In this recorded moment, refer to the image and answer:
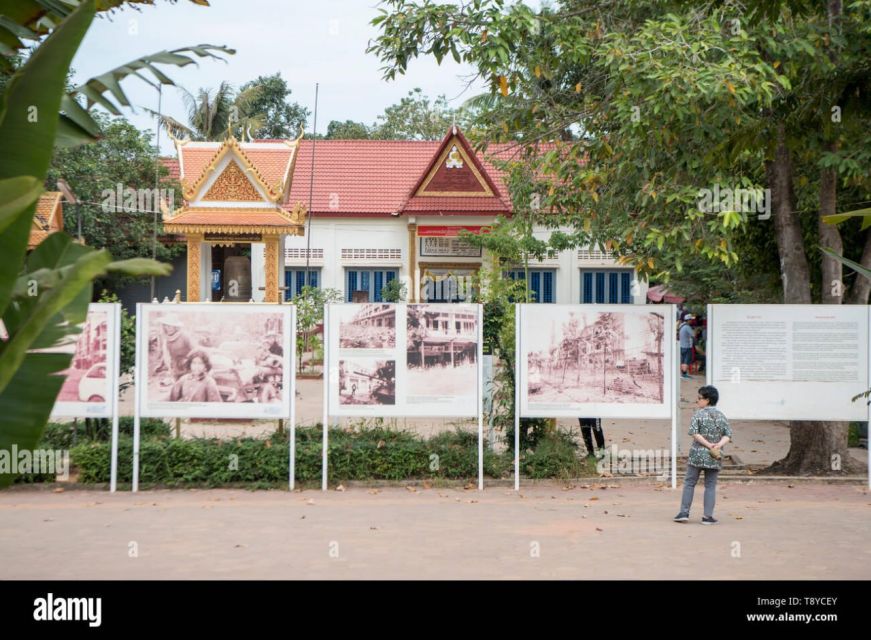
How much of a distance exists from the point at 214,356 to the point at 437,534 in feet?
12.9

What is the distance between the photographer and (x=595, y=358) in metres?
11.7

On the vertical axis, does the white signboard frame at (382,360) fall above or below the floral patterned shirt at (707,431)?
above

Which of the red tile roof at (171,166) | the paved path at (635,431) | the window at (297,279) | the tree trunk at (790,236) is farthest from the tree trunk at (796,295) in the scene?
the red tile roof at (171,166)

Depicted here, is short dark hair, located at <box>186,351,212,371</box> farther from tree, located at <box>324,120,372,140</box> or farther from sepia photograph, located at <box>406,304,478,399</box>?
tree, located at <box>324,120,372,140</box>

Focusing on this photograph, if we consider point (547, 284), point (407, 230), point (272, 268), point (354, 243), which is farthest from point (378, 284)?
point (272, 268)

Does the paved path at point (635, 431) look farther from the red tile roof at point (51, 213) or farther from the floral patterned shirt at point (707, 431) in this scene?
the red tile roof at point (51, 213)

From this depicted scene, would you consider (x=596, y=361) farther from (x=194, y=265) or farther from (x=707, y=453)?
(x=194, y=265)

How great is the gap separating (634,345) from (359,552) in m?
5.02

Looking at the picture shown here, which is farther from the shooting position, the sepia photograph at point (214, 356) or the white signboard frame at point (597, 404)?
the white signboard frame at point (597, 404)

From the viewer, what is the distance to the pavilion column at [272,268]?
19734 millimetres

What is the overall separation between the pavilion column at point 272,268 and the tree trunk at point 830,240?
1101 cm

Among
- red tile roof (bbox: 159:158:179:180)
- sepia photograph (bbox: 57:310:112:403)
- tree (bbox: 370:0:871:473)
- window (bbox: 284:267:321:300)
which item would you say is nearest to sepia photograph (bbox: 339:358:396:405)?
sepia photograph (bbox: 57:310:112:403)

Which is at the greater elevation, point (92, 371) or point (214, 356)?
point (214, 356)

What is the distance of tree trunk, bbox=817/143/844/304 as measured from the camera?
1222 centimetres
